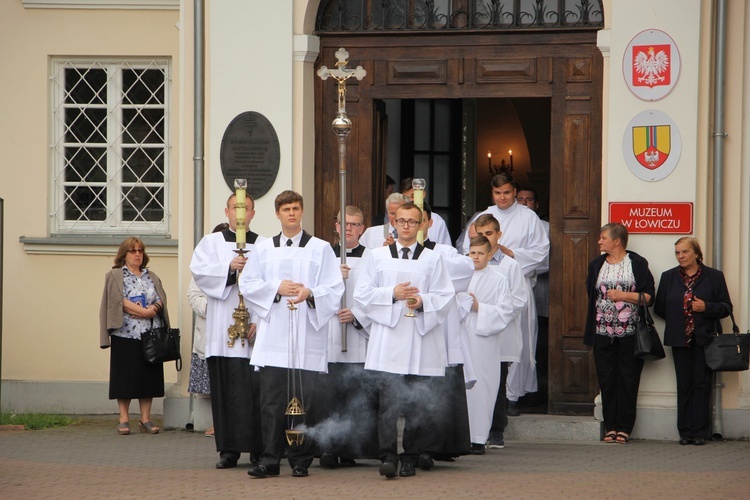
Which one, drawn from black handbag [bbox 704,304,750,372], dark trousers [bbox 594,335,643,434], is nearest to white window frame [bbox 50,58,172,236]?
dark trousers [bbox 594,335,643,434]

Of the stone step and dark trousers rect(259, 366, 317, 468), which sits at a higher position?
dark trousers rect(259, 366, 317, 468)

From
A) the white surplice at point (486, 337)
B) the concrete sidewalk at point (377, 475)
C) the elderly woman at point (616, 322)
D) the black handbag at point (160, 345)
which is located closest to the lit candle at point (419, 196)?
the white surplice at point (486, 337)

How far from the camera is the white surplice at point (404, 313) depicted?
10180mm

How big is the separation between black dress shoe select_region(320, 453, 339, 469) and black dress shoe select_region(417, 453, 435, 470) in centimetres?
67

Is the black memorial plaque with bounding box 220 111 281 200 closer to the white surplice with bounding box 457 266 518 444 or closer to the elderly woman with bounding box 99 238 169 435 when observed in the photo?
the elderly woman with bounding box 99 238 169 435

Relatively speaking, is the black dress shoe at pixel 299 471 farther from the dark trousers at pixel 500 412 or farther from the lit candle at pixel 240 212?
the dark trousers at pixel 500 412

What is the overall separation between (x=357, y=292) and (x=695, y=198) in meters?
3.58

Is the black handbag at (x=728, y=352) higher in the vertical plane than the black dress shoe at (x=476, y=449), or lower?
higher

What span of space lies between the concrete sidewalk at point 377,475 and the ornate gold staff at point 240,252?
1.02 meters

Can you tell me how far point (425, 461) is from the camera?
1038cm

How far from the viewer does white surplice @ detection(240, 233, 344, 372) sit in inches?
401

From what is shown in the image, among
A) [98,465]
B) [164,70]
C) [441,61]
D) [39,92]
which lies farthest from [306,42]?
[98,465]

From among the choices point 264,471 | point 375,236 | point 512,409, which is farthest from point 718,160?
point 264,471

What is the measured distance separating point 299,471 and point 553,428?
125 inches
